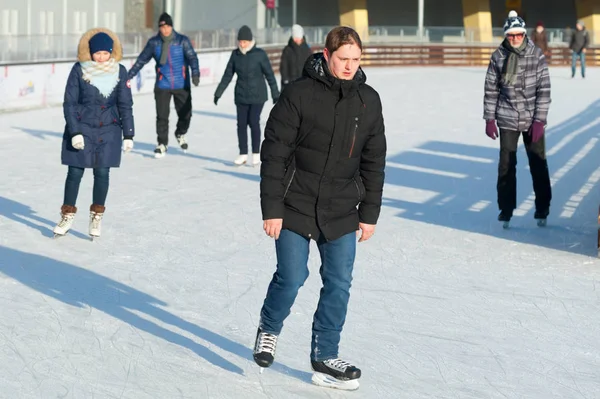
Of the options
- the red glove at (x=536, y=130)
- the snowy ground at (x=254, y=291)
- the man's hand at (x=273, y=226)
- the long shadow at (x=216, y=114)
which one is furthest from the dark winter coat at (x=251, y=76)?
the man's hand at (x=273, y=226)

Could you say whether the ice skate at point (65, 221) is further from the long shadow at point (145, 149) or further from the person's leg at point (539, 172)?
the long shadow at point (145, 149)

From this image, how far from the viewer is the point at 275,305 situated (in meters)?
5.06

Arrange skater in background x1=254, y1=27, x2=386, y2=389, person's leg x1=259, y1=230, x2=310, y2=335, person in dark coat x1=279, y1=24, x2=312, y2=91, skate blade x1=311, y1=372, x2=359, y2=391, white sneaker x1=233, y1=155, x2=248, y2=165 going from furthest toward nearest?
person in dark coat x1=279, y1=24, x2=312, y2=91 → white sneaker x1=233, y1=155, x2=248, y2=165 → skate blade x1=311, y1=372, x2=359, y2=391 → person's leg x1=259, y1=230, x2=310, y2=335 → skater in background x1=254, y1=27, x2=386, y2=389

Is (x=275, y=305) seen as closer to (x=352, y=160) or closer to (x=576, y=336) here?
(x=352, y=160)

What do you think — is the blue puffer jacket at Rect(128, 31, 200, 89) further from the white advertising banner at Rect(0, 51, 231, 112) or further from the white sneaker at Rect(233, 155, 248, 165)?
the white advertising banner at Rect(0, 51, 231, 112)

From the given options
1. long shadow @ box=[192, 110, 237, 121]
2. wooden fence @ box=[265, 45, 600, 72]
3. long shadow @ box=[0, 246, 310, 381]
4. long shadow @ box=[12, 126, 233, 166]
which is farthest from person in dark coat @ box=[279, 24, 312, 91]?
wooden fence @ box=[265, 45, 600, 72]

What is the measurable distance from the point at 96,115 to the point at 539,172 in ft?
11.0

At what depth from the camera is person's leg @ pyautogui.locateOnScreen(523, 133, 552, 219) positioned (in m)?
9.23

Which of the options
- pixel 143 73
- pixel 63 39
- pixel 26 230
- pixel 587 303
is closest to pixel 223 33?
pixel 143 73

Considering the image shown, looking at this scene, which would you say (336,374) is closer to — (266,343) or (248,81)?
(266,343)

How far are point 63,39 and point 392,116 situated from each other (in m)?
5.71

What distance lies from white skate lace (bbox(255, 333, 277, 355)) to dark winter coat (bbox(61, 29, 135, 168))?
349cm

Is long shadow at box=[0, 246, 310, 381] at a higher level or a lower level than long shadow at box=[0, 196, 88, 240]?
lower

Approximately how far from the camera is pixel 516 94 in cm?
891
